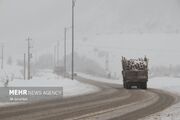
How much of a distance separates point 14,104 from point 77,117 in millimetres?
6512

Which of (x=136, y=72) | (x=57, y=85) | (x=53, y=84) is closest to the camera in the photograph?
(x=57, y=85)

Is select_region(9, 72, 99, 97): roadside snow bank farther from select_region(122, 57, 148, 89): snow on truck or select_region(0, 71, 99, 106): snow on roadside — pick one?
select_region(122, 57, 148, 89): snow on truck

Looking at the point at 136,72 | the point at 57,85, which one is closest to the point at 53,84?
the point at 57,85

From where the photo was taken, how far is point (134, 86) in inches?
2115

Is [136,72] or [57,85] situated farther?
[136,72]

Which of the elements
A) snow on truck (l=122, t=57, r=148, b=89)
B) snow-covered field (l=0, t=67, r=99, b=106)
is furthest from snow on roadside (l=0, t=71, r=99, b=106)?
snow on truck (l=122, t=57, r=148, b=89)

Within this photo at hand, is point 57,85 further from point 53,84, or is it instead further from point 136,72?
point 136,72

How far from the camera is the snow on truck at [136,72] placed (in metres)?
49.2

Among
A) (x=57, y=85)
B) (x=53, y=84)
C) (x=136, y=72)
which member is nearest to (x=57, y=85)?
(x=57, y=85)

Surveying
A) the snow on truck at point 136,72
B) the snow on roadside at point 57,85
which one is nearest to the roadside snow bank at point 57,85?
the snow on roadside at point 57,85

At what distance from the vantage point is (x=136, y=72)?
4909 centimetres

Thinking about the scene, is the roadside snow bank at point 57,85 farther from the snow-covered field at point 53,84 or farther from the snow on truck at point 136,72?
the snow on truck at point 136,72

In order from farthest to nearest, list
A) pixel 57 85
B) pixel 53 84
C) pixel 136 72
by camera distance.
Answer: pixel 136 72 → pixel 53 84 → pixel 57 85

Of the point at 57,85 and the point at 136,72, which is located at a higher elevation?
the point at 136,72
